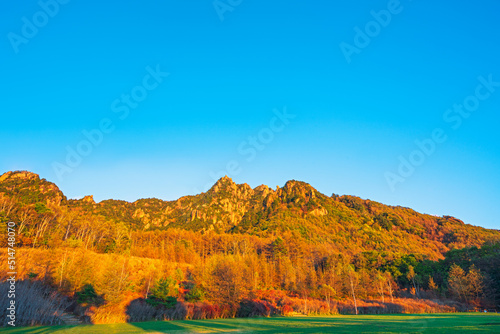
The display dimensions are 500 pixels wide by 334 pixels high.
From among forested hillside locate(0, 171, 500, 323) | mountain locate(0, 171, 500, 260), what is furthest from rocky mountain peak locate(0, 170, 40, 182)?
forested hillside locate(0, 171, 500, 323)

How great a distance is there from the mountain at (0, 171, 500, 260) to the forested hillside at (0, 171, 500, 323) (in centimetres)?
83

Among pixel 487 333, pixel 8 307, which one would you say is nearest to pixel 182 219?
pixel 8 307

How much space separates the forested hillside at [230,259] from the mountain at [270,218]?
832 mm

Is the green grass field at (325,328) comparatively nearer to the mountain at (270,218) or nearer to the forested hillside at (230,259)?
the forested hillside at (230,259)

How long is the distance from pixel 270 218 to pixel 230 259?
9966cm

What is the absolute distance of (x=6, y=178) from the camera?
11481 cm

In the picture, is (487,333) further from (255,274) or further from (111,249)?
(111,249)

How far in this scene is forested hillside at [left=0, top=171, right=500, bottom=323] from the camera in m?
31.2

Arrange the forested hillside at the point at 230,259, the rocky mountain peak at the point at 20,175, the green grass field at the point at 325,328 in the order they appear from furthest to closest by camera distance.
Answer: the rocky mountain peak at the point at 20,175 < the forested hillside at the point at 230,259 < the green grass field at the point at 325,328

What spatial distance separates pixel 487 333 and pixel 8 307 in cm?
1992

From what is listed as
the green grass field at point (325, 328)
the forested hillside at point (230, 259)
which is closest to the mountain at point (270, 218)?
the forested hillside at point (230, 259)

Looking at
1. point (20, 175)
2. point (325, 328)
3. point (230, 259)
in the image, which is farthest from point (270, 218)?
point (325, 328)

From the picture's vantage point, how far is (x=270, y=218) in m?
138

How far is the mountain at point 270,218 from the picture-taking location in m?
102
